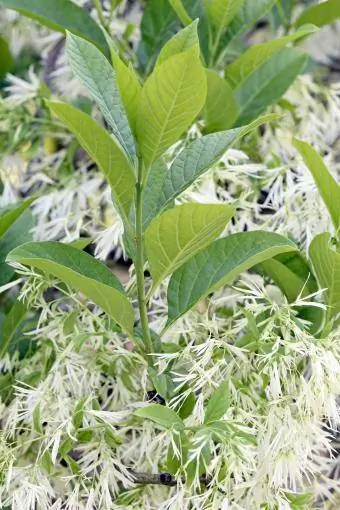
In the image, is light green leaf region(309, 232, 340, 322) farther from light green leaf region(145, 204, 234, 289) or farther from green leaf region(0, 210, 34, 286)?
green leaf region(0, 210, 34, 286)

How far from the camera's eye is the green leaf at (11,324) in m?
0.82

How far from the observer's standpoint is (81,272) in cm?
71

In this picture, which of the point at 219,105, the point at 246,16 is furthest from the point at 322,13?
the point at 219,105

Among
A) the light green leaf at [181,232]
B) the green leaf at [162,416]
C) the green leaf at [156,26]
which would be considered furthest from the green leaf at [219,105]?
the green leaf at [162,416]

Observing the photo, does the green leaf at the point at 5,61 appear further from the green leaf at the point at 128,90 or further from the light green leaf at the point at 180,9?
the green leaf at the point at 128,90

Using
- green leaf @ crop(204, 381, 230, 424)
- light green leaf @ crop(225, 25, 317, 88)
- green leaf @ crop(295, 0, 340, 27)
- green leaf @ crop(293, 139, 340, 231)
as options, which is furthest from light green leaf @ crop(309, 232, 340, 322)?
green leaf @ crop(295, 0, 340, 27)

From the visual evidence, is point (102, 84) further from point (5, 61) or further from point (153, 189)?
point (5, 61)

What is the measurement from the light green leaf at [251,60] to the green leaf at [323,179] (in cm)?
20

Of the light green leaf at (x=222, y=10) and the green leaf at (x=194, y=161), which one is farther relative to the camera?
the light green leaf at (x=222, y=10)

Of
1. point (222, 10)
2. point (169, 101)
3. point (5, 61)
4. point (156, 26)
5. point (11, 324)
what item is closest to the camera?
point (169, 101)

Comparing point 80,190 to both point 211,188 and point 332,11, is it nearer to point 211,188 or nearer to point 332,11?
point 211,188

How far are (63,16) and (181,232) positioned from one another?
1.61 ft

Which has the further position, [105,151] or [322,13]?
[322,13]

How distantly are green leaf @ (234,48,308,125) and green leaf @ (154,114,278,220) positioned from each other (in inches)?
11.8
